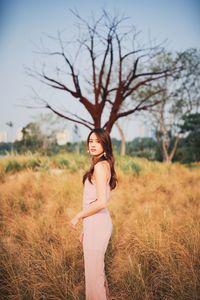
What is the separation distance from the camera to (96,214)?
6.37 feet

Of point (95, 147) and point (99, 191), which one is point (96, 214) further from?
point (95, 147)

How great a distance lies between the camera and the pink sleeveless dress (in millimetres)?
1927

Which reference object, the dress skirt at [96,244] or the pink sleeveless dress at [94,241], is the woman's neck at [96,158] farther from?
the dress skirt at [96,244]

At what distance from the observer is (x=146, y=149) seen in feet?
68.1

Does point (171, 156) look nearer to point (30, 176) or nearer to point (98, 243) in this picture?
point (30, 176)

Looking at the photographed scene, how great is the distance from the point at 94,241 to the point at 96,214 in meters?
0.15

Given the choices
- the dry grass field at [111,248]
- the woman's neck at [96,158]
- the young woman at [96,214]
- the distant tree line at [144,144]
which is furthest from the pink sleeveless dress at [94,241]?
the distant tree line at [144,144]

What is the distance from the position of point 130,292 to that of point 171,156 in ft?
50.5

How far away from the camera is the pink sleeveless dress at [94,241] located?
193 cm

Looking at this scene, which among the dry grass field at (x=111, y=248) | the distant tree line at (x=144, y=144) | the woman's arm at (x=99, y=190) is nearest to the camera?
the woman's arm at (x=99, y=190)

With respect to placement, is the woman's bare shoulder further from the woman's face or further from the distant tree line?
the distant tree line

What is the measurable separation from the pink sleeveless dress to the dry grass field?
1.44 ft

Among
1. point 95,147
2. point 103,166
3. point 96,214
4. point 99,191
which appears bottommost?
point 96,214

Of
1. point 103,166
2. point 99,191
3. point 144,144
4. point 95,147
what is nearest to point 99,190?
point 99,191
